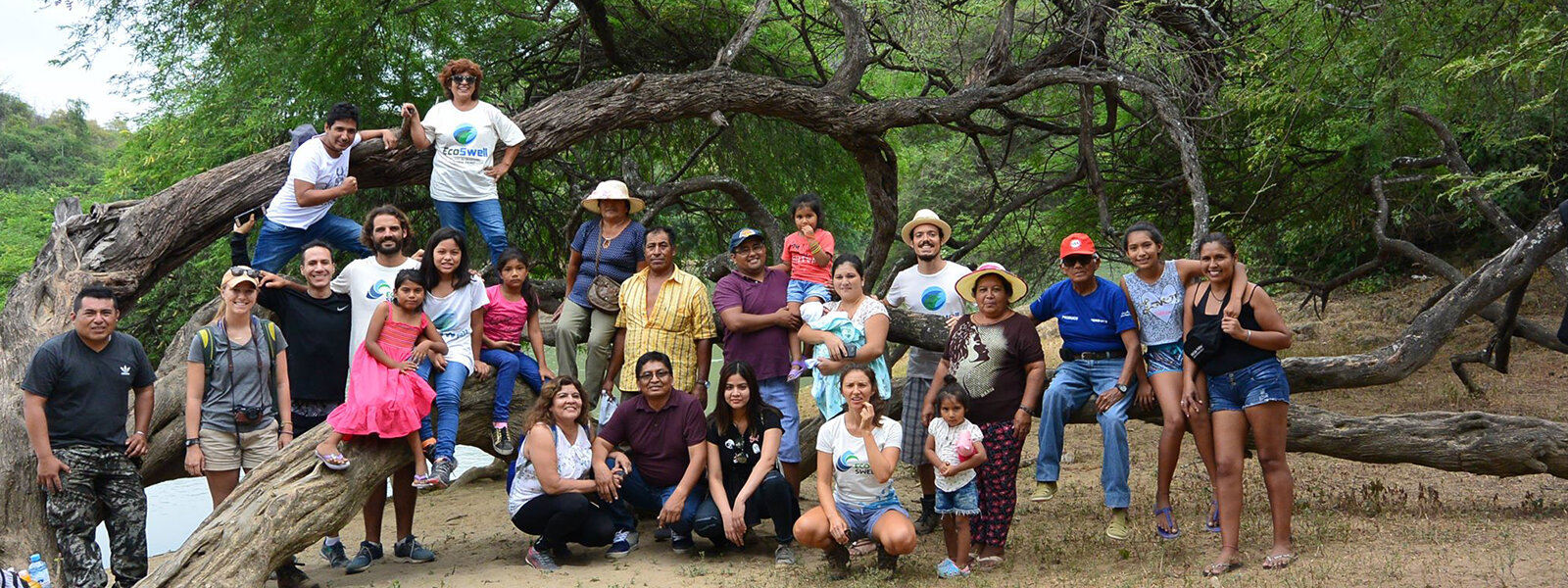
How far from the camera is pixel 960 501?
5938 mm

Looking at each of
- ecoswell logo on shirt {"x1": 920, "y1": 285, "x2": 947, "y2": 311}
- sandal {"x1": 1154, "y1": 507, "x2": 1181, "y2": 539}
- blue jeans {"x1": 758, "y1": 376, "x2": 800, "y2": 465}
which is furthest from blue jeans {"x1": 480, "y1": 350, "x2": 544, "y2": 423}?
sandal {"x1": 1154, "y1": 507, "x2": 1181, "y2": 539}

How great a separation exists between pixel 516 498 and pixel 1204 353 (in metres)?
3.64

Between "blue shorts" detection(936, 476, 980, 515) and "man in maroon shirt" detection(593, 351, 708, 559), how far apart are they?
1.39 m

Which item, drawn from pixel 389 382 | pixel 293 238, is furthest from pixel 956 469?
pixel 293 238

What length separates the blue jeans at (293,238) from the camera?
7.01m

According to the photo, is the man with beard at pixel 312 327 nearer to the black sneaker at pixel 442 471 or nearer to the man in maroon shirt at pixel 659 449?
the black sneaker at pixel 442 471

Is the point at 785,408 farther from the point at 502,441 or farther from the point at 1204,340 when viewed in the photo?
the point at 1204,340

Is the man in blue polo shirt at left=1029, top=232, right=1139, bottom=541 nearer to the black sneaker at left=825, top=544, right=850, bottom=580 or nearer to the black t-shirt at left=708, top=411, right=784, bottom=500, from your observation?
the black sneaker at left=825, top=544, right=850, bottom=580

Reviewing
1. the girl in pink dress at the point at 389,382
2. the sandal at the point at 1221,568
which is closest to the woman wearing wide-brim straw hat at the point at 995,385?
the sandal at the point at 1221,568

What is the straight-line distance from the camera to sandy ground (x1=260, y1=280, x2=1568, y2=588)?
5613 mm

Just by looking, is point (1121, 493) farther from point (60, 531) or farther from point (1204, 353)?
point (60, 531)

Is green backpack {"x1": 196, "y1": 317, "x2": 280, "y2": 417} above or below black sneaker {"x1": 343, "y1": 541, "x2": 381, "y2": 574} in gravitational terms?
above

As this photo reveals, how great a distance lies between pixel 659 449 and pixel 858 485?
1.25 meters

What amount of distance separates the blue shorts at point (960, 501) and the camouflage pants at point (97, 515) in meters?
3.94
